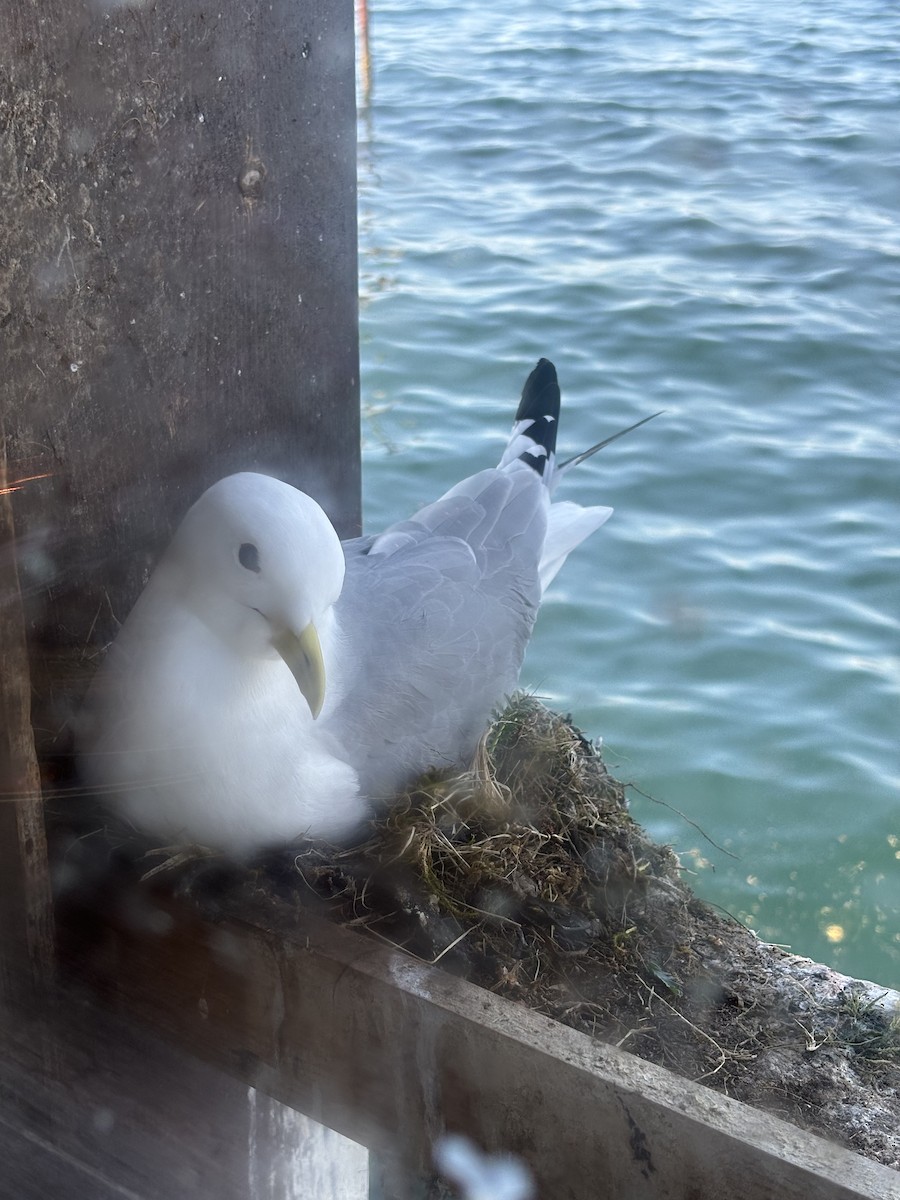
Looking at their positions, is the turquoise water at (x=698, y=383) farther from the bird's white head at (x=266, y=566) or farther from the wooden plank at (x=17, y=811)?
the wooden plank at (x=17, y=811)

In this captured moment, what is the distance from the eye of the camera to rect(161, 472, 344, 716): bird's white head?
69.0 inches

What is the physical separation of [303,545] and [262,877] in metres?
0.53

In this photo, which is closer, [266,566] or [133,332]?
[266,566]

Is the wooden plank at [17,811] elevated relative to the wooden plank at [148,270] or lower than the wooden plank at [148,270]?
lower

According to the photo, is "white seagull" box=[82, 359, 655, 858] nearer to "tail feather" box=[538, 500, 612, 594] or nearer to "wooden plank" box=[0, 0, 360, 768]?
"wooden plank" box=[0, 0, 360, 768]

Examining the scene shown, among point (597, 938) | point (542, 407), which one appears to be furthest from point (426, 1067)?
point (542, 407)

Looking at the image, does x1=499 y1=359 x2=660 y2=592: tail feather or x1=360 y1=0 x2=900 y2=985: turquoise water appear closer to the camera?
x1=499 y1=359 x2=660 y2=592: tail feather

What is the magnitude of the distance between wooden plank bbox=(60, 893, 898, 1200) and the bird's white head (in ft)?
1.21

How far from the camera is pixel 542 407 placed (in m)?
3.04

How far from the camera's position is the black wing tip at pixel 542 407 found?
3.02 meters

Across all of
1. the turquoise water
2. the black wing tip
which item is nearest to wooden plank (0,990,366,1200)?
the turquoise water

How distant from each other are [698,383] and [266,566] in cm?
417

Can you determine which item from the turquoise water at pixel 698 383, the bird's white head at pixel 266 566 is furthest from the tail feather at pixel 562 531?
→ the bird's white head at pixel 266 566

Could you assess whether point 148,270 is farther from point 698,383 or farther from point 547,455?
point 698,383
